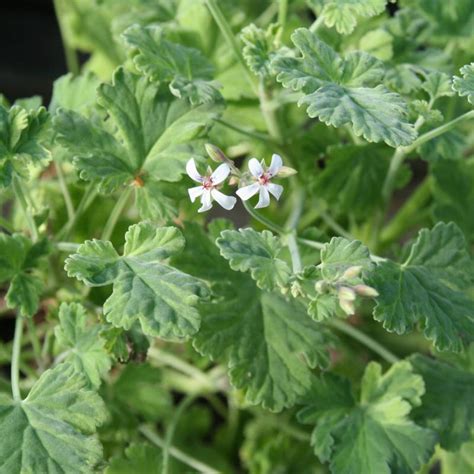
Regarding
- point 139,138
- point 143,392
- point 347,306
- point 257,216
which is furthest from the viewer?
point 143,392

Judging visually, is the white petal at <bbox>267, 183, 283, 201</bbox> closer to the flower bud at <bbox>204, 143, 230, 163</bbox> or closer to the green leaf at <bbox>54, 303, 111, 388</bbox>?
the flower bud at <bbox>204, 143, 230, 163</bbox>

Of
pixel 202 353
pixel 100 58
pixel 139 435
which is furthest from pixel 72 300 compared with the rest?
pixel 100 58

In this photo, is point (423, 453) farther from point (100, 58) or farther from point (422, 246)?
point (100, 58)

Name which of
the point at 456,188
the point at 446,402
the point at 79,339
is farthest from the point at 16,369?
the point at 456,188

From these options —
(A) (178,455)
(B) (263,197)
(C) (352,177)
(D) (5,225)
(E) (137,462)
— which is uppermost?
(B) (263,197)

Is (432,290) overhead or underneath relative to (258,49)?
underneath

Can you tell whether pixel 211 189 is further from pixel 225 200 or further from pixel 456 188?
pixel 456 188

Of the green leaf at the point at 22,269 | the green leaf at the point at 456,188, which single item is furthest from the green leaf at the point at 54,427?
the green leaf at the point at 456,188

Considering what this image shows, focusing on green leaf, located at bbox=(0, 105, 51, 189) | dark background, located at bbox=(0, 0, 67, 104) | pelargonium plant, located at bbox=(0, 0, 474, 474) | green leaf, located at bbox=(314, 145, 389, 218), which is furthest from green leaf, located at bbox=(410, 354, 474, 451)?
dark background, located at bbox=(0, 0, 67, 104)
